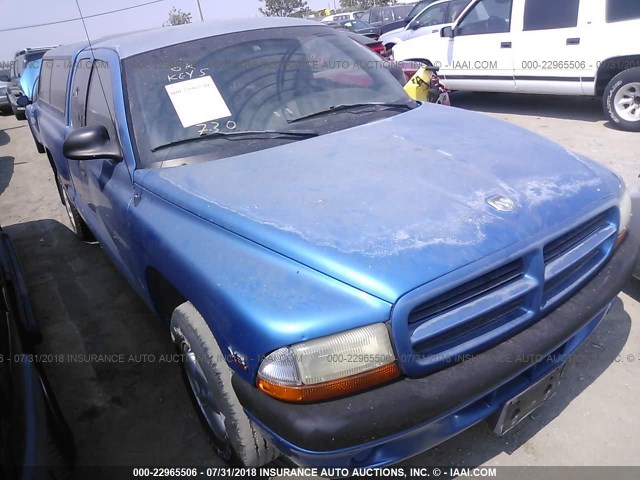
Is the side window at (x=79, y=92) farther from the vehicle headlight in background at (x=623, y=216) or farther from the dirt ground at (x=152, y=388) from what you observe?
the vehicle headlight in background at (x=623, y=216)

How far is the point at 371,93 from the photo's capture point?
9.71 ft

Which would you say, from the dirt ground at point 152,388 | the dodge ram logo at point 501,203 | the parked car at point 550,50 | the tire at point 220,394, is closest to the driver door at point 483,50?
the parked car at point 550,50

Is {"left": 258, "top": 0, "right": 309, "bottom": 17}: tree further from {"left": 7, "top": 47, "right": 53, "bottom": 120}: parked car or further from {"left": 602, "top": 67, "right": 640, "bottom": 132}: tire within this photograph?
{"left": 602, "top": 67, "right": 640, "bottom": 132}: tire

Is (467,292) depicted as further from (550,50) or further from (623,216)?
(550,50)

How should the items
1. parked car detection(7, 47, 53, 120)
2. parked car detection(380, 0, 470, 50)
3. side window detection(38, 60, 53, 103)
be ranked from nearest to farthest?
1. side window detection(38, 60, 53, 103)
2. parked car detection(380, 0, 470, 50)
3. parked car detection(7, 47, 53, 120)

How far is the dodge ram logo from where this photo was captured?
5.94ft

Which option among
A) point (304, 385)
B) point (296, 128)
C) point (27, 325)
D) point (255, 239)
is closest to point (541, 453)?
point (304, 385)

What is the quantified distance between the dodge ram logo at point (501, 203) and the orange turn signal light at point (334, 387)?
716 millimetres

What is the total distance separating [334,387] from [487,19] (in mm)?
7125

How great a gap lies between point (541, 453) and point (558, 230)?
102cm

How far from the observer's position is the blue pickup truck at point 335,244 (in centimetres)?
153

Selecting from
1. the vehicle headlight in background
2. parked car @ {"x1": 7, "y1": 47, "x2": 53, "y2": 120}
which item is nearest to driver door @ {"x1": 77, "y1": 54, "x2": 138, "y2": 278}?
the vehicle headlight in background

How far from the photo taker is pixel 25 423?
1.71 metres

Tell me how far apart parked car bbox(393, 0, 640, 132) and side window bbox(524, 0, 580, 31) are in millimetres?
12
